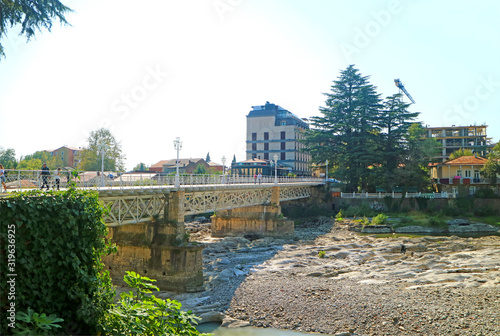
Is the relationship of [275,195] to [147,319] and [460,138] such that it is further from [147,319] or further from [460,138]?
[460,138]

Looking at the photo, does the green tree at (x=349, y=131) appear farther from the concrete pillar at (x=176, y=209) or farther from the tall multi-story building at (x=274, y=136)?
the concrete pillar at (x=176, y=209)

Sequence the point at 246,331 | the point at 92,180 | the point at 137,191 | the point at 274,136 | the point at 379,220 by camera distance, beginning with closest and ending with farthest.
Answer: the point at 246,331 < the point at 137,191 < the point at 92,180 < the point at 379,220 < the point at 274,136

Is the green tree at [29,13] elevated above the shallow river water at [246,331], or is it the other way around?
the green tree at [29,13]

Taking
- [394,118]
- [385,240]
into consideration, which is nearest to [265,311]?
[385,240]

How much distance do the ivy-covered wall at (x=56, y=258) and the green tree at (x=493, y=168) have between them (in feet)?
181

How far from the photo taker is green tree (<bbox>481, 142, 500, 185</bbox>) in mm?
50500

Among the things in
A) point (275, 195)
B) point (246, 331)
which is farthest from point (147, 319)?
point (275, 195)

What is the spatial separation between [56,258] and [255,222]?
3674 cm

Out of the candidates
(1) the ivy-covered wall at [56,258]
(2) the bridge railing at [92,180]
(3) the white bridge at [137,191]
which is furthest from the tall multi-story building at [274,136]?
(1) the ivy-covered wall at [56,258]

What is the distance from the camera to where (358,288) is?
1959cm

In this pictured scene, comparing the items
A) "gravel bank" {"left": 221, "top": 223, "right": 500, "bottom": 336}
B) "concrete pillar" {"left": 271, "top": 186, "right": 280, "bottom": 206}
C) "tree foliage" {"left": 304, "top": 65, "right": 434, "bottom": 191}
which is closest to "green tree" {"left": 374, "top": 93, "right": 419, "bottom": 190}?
"tree foliage" {"left": 304, "top": 65, "right": 434, "bottom": 191}

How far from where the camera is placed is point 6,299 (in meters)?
6.38

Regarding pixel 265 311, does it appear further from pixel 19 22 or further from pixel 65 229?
pixel 19 22

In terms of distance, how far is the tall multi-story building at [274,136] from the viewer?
88.6 m
